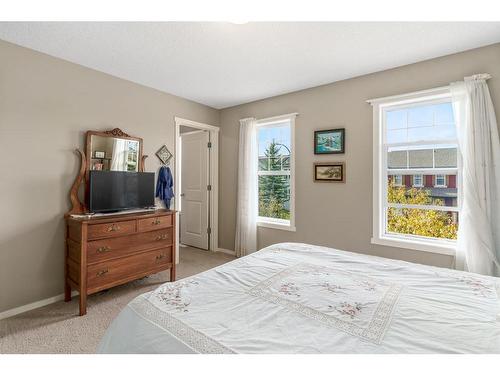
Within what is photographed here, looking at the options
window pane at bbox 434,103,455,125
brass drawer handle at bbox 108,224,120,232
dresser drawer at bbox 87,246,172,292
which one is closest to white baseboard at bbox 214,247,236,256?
dresser drawer at bbox 87,246,172,292

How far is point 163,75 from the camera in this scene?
296 centimetres

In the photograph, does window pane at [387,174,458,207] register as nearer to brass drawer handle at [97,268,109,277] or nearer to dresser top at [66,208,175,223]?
dresser top at [66,208,175,223]

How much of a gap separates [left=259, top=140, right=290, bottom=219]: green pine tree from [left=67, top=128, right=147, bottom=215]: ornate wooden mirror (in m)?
1.82

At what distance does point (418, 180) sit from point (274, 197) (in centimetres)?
189

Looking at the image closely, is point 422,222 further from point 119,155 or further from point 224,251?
point 119,155

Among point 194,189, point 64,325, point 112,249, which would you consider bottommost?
point 64,325

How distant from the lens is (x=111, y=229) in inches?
97.0

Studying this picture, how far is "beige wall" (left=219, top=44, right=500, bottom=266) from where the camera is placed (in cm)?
249

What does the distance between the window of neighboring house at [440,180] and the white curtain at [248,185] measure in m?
2.29

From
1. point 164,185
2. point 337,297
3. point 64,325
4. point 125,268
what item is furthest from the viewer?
point 164,185

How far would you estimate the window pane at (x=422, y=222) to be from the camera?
2619 millimetres

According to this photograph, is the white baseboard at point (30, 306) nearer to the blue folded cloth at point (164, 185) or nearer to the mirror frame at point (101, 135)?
the mirror frame at point (101, 135)

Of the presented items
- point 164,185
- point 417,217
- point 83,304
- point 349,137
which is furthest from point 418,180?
point 83,304
